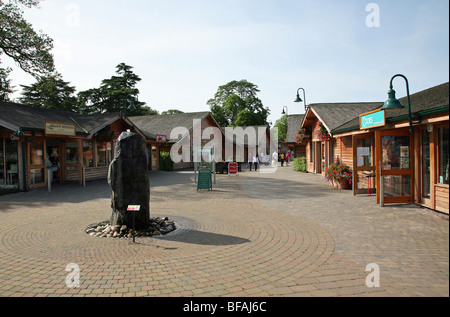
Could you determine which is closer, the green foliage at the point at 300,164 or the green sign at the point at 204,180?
the green sign at the point at 204,180

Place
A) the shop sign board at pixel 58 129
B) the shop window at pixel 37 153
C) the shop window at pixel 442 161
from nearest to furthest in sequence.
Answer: the shop window at pixel 442 161 < the shop sign board at pixel 58 129 < the shop window at pixel 37 153

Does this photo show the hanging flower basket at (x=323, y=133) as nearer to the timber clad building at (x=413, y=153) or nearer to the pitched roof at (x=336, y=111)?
the pitched roof at (x=336, y=111)

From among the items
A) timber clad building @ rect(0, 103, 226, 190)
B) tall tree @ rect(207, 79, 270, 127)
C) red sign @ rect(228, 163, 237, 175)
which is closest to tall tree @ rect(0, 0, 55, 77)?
timber clad building @ rect(0, 103, 226, 190)

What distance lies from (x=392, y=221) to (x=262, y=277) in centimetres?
441

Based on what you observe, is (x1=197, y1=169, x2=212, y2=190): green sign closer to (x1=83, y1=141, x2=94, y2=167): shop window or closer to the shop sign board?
the shop sign board

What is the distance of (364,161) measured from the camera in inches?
483

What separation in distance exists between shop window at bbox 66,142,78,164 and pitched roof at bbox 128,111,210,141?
36.3ft

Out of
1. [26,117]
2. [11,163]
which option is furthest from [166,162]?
[11,163]

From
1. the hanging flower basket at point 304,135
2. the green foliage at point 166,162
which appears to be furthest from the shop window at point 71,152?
the hanging flower basket at point 304,135

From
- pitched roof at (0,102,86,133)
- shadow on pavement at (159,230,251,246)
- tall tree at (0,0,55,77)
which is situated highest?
tall tree at (0,0,55,77)

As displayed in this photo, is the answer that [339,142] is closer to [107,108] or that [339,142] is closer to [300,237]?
[300,237]

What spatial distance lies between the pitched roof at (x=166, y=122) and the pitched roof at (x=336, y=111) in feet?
44.0

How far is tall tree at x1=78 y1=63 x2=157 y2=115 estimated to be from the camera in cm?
4631

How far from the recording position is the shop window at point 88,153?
706 inches
